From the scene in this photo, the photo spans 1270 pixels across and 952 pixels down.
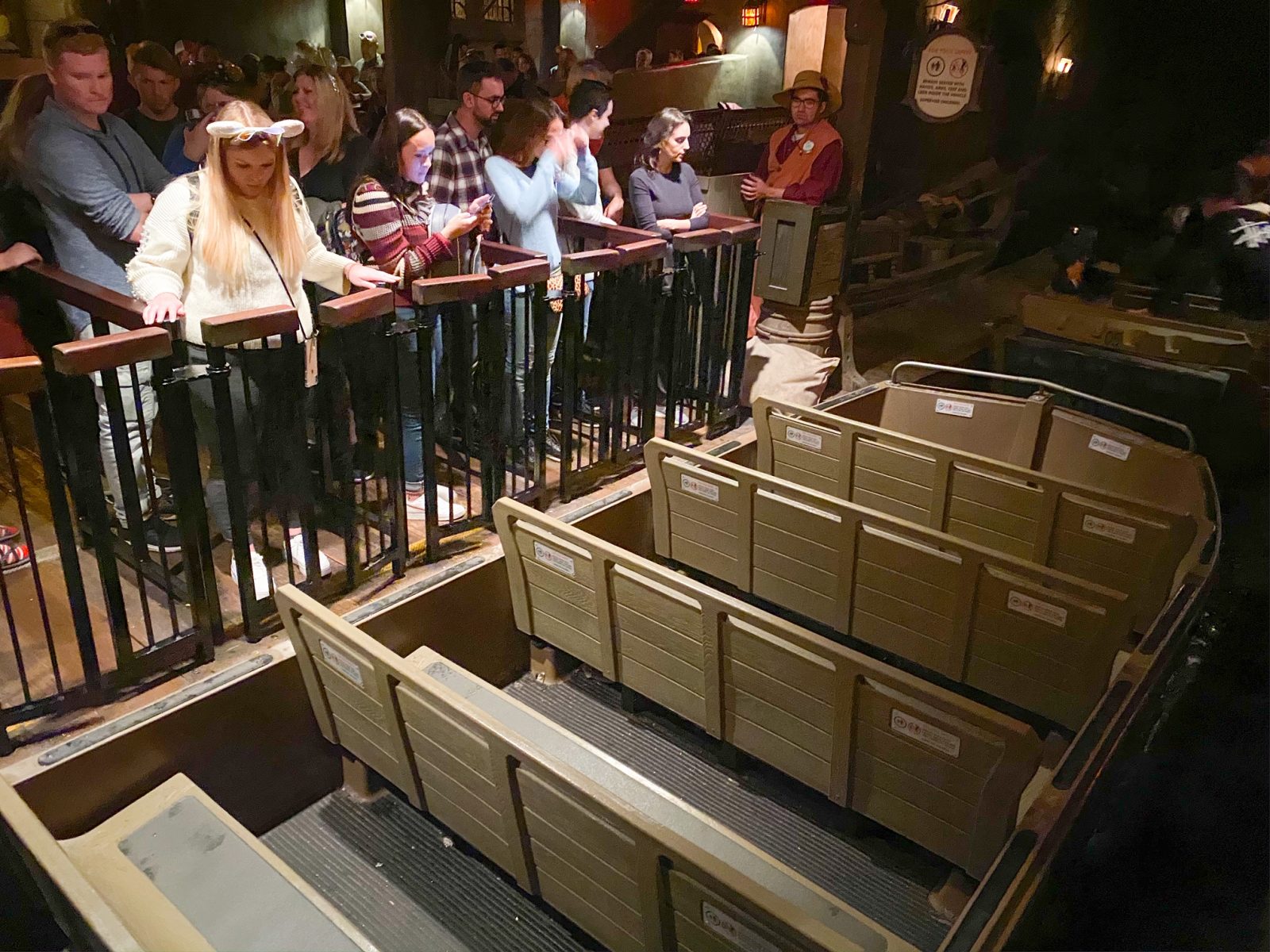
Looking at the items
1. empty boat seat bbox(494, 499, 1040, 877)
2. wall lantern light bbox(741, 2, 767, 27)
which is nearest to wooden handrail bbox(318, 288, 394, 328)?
empty boat seat bbox(494, 499, 1040, 877)

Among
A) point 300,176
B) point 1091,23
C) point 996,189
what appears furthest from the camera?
point 996,189

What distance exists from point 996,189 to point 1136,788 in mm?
7156

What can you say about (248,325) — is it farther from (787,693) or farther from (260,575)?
(787,693)

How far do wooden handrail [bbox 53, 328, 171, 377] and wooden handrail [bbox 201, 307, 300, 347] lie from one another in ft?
0.30

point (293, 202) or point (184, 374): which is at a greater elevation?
point (293, 202)

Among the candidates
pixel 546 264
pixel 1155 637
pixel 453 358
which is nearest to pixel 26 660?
pixel 453 358

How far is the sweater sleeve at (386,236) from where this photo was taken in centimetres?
254

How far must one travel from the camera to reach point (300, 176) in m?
2.73

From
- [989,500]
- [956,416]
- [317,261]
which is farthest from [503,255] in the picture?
[956,416]

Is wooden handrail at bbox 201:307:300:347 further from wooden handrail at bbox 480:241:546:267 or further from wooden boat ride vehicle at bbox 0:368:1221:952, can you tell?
wooden handrail at bbox 480:241:546:267

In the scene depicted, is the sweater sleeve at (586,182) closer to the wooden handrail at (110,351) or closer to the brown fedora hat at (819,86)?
the brown fedora hat at (819,86)

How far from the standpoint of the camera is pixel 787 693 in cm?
198

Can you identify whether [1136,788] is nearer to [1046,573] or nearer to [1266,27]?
[1046,573]

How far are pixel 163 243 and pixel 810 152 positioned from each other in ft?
8.86
